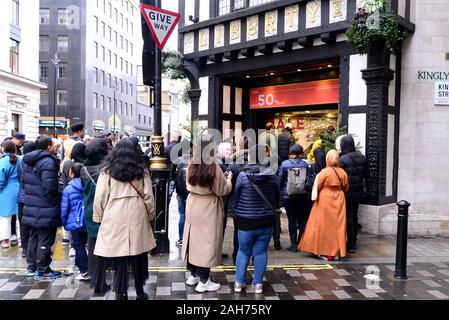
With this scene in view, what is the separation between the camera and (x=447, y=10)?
871 cm

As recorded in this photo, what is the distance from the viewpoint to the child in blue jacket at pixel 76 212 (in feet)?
18.7

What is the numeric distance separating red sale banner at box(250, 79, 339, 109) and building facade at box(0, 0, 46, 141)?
23.3 m

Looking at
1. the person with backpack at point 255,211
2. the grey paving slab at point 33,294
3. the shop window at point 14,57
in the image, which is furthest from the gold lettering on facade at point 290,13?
the shop window at point 14,57

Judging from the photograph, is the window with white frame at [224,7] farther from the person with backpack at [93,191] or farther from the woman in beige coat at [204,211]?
the person with backpack at [93,191]

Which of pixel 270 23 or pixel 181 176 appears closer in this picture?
pixel 181 176

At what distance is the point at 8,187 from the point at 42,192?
1.85m

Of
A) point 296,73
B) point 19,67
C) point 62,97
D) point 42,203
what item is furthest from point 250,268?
point 62,97

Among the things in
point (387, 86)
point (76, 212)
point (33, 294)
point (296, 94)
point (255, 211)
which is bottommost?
point (33, 294)

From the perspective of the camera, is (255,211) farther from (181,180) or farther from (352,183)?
(352,183)

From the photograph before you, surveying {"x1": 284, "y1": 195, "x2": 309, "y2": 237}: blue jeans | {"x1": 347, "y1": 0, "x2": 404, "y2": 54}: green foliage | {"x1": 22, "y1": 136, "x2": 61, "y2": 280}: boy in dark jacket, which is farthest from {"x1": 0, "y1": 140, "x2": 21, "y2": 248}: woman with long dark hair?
{"x1": 347, "y1": 0, "x2": 404, "y2": 54}: green foliage

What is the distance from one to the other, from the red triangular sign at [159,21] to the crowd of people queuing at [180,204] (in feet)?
6.55

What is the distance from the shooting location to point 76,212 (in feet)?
18.8

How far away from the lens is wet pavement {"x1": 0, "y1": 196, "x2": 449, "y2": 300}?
5.35 metres
